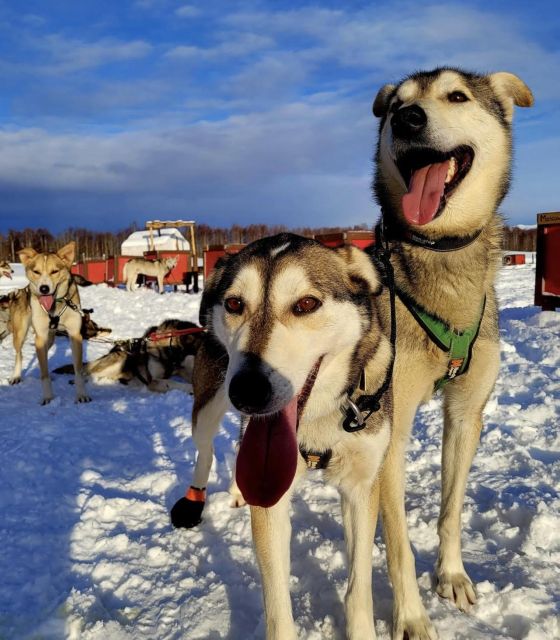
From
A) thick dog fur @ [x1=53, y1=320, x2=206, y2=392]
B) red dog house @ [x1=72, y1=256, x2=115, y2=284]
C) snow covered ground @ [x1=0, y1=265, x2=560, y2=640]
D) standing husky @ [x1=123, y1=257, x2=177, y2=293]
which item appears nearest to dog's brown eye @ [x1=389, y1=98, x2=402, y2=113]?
snow covered ground @ [x1=0, y1=265, x2=560, y2=640]

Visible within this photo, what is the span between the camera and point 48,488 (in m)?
3.14

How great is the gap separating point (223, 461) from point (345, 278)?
2.10 m

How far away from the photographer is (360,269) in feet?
6.46

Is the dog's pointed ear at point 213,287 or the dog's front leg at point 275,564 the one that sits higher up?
the dog's pointed ear at point 213,287

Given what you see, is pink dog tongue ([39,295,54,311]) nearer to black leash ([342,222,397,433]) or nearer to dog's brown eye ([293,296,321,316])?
black leash ([342,222,397,433])

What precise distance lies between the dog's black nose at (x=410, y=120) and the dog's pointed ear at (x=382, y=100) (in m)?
0.48

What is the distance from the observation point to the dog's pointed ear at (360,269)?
6.46 ft

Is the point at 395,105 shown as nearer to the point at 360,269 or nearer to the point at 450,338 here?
the point at 360,269

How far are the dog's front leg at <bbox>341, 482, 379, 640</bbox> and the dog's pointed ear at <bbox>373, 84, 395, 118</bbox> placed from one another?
180cm

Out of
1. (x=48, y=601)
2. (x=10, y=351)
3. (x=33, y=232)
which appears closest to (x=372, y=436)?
(x=48, y=601)

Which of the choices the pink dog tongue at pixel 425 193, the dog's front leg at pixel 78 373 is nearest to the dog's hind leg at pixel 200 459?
the pink dog tongue at pixel 425 193

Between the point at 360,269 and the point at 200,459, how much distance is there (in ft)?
4.87

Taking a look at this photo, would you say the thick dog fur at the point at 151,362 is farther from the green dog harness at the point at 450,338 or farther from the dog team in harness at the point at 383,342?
the green dog harness at the point at 450,338

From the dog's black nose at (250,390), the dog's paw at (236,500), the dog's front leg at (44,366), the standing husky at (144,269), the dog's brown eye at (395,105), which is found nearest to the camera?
the dog's black nose at (250,390)
